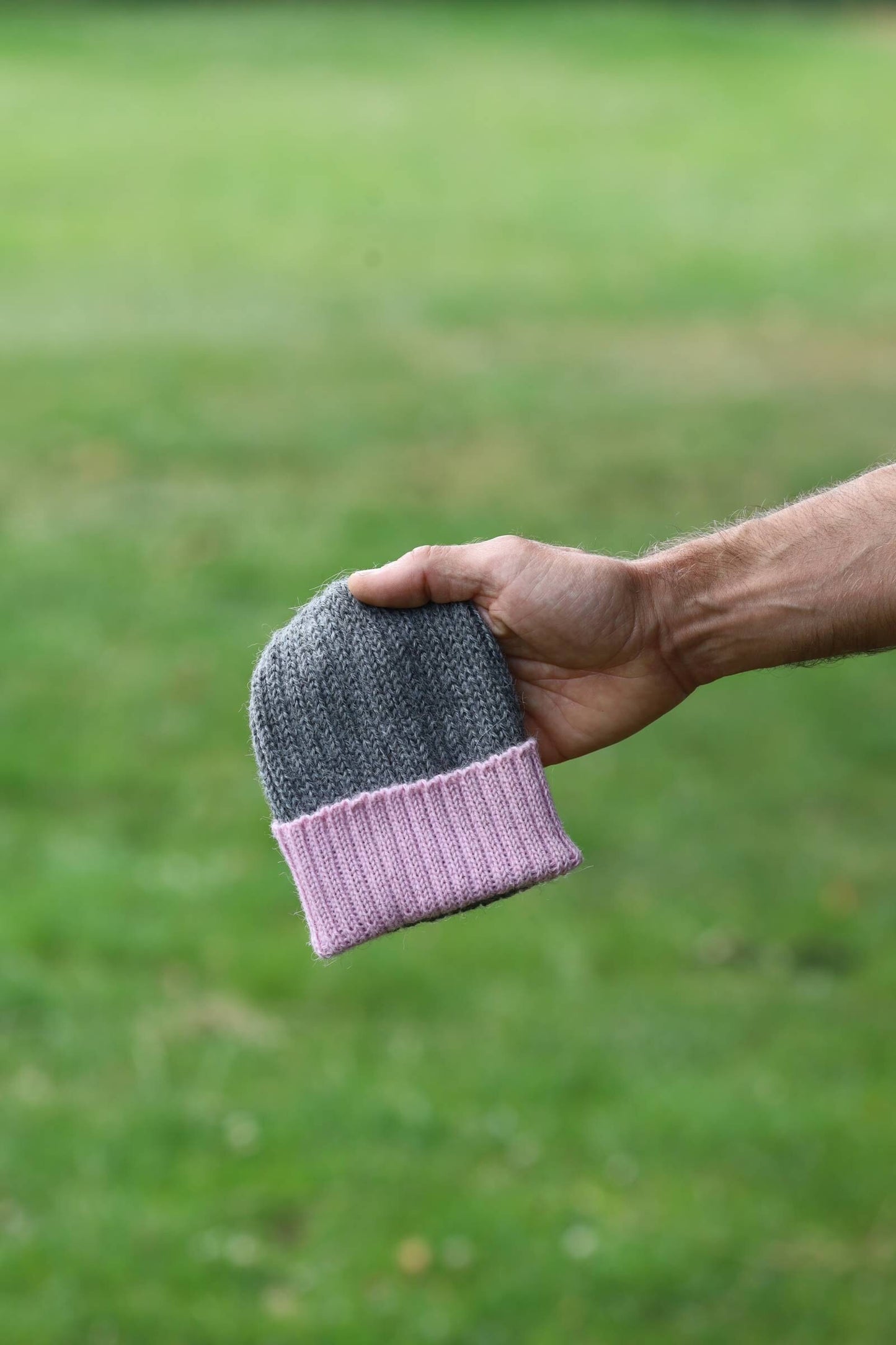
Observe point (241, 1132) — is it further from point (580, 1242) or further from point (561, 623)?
point (561, 623)

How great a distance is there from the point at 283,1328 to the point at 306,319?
8655 mm

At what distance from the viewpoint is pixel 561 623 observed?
8.43 ft

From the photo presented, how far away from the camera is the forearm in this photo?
2.57 meters

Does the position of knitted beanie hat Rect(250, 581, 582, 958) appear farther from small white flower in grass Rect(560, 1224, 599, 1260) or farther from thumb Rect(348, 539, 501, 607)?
small white flower in grass Rect(560, 1224, 599, 1260)

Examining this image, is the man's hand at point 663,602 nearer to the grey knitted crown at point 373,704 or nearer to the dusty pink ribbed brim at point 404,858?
the grey knitted crown at point 373,704

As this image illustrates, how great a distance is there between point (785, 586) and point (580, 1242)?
1.84 m

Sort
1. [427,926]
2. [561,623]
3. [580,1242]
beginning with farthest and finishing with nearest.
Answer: [427,926] < [580,1242] < [561,623]

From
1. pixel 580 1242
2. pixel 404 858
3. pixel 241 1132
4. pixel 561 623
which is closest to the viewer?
pixel 404 858

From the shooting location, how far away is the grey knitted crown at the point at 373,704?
2475 mm

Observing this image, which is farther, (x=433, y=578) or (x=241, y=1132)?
(x=241, y=1132)

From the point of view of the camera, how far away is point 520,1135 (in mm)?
4043

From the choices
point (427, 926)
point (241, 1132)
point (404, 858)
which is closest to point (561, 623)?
point (404, 858)

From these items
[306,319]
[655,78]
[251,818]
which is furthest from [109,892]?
[655,78]

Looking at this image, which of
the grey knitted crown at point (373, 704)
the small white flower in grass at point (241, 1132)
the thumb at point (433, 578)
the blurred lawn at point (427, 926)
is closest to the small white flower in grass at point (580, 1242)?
the blurred lawn at point (427, 926)
